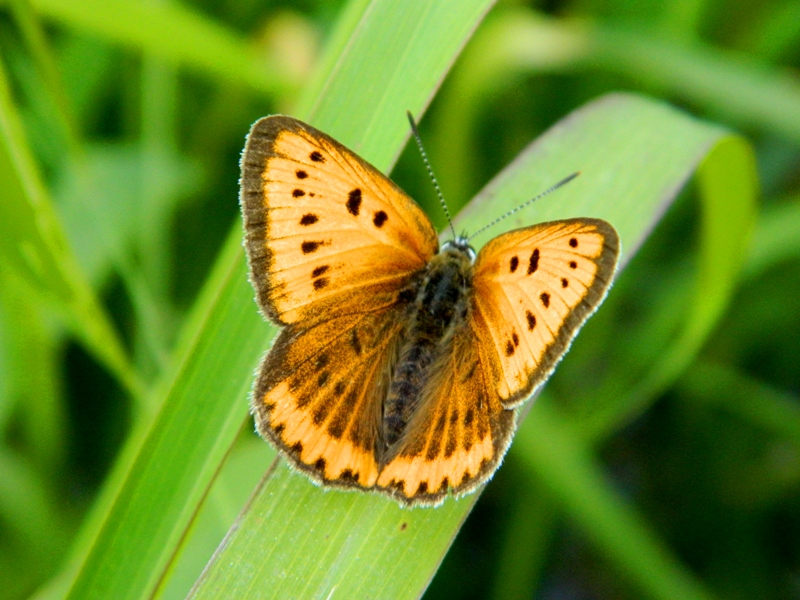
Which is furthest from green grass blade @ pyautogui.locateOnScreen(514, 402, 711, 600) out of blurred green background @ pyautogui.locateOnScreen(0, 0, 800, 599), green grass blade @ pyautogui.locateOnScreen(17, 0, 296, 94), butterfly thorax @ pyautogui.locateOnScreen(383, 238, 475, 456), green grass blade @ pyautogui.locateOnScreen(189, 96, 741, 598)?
green grass blade @ pyautogui.locateOnScreen(17, 0, 296, 94)

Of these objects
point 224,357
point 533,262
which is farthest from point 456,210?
point 224,357

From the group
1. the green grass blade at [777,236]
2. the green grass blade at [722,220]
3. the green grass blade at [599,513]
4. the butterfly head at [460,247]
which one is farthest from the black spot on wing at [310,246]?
the green grass blade at [777,236]

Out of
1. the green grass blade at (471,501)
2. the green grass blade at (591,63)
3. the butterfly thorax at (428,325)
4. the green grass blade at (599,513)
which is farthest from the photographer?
A: the green grass blade at (591,63)

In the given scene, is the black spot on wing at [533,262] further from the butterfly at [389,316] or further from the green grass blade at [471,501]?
the green grass blade at [471,501]

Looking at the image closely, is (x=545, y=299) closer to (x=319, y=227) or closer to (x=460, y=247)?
(x=460, y=247)

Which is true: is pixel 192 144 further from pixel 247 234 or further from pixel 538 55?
pixel 247 234
